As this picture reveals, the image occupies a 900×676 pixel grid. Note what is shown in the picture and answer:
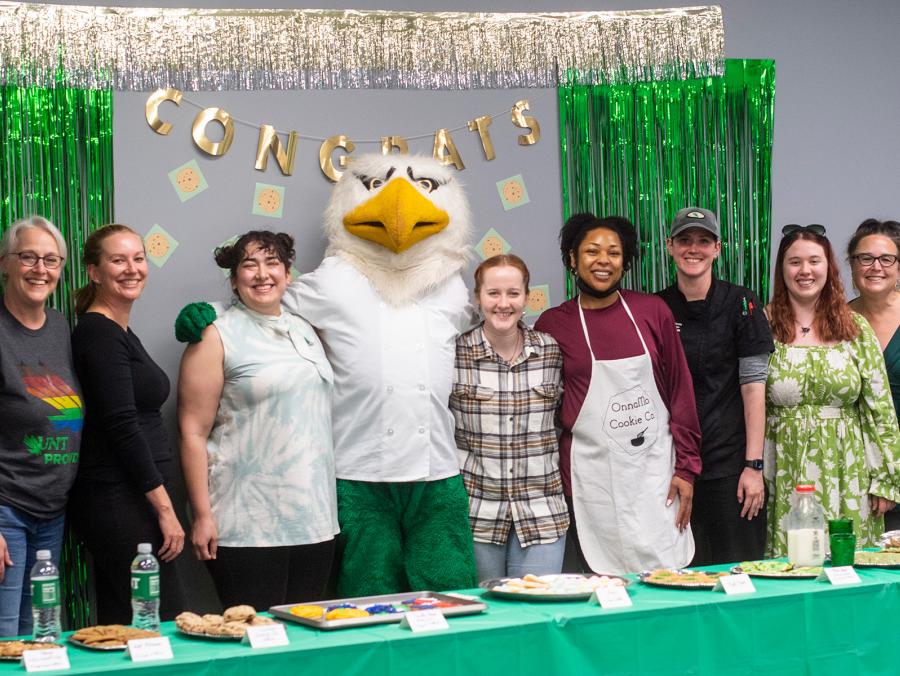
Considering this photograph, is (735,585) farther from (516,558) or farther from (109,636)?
(109,636)

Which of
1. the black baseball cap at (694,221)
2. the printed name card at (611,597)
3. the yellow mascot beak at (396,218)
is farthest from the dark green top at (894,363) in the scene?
the printed name card at (611,597)

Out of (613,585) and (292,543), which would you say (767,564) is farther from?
(292,543)

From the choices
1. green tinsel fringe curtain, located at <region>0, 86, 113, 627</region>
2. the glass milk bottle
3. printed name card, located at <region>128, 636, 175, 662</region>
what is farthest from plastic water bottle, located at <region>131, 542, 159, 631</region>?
the glass milk bottle

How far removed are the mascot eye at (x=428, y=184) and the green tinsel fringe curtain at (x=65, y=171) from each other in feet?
3.21

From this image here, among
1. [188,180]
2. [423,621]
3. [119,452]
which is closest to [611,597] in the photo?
[423,621]

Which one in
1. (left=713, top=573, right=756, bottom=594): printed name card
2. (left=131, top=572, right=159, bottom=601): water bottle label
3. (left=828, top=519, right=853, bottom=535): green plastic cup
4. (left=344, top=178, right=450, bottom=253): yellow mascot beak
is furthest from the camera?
(left=344, top=178, right=450, bottom=253): yellow mascot beak

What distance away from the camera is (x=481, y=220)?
396cm

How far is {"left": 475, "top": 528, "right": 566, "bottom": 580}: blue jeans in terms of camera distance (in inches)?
133

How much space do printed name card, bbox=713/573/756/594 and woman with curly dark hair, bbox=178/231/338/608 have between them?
1.20 metres

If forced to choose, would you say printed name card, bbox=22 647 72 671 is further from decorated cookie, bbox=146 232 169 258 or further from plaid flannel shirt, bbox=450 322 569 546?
decorated cookie, bbox=146 232 169 258

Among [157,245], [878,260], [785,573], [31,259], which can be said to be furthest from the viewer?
[878,260]

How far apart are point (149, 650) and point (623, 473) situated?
5.91 ft

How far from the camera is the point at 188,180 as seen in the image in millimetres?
3664

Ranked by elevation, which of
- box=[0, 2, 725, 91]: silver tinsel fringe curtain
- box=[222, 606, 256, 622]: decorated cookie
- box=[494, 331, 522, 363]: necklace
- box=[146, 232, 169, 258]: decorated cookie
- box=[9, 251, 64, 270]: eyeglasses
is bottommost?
box=[222, 606, 256, 622]: decorated cookie
